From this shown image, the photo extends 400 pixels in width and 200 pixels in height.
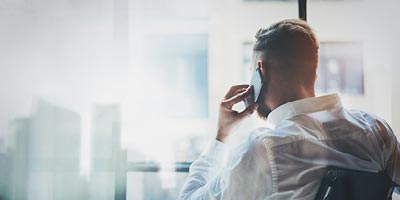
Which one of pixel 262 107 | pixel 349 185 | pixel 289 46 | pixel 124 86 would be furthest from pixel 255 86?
pixel 124 86

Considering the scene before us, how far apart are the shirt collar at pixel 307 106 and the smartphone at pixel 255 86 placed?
93mm

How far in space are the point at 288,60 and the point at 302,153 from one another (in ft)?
0.89

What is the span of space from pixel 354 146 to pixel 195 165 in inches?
18.7

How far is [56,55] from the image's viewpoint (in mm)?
1675

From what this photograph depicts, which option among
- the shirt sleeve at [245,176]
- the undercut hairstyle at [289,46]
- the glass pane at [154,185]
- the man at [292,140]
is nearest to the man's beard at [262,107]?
the man at [292,140]

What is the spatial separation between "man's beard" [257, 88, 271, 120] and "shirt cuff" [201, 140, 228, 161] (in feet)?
0.52

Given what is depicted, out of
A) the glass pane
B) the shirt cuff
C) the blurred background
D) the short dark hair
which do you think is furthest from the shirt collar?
the glass pane

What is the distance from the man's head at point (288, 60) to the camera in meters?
1.19

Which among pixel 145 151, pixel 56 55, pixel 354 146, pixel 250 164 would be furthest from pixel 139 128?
pixel 354 146

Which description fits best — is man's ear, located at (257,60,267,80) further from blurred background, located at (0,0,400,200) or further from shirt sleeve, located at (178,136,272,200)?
blurred background, located at (0,0,400,200)

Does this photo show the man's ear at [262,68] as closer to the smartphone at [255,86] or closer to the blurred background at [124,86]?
the smartphone at [255,86]

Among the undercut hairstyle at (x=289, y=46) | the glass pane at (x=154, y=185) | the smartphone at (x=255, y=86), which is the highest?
the undercut hairstyle at (x=289, y=46)

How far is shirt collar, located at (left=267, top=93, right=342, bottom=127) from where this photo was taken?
117 cm

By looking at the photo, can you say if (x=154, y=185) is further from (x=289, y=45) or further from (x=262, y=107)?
(x=289, y=45)
